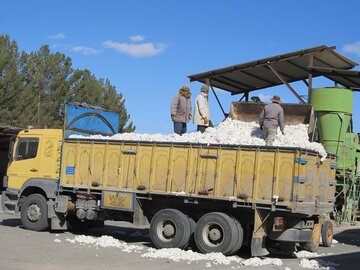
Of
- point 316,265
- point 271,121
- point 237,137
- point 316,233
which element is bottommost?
point 316,265

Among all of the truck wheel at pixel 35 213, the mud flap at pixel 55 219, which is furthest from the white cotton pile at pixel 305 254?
the truck wheel at pixel 35 213

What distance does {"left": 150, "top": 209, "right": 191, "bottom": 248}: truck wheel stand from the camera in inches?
425

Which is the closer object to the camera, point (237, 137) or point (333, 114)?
point (237, 137)

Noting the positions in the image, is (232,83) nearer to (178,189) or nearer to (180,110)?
(180,110)

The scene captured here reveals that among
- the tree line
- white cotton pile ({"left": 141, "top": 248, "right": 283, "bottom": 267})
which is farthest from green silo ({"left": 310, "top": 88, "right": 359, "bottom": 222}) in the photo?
the tree line

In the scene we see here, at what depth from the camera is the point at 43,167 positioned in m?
13.2

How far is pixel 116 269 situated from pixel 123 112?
1370 inches

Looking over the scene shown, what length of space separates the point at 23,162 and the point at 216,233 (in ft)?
19.6

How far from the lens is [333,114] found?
16844 millimetres

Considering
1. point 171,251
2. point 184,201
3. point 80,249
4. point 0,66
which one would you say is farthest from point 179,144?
point 0,66

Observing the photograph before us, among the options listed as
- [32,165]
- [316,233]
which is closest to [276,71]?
[316,233]

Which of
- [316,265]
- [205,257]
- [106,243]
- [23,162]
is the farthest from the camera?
[23,162]

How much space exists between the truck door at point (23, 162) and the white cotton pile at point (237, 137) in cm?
130

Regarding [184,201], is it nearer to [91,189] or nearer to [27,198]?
[91,189]
